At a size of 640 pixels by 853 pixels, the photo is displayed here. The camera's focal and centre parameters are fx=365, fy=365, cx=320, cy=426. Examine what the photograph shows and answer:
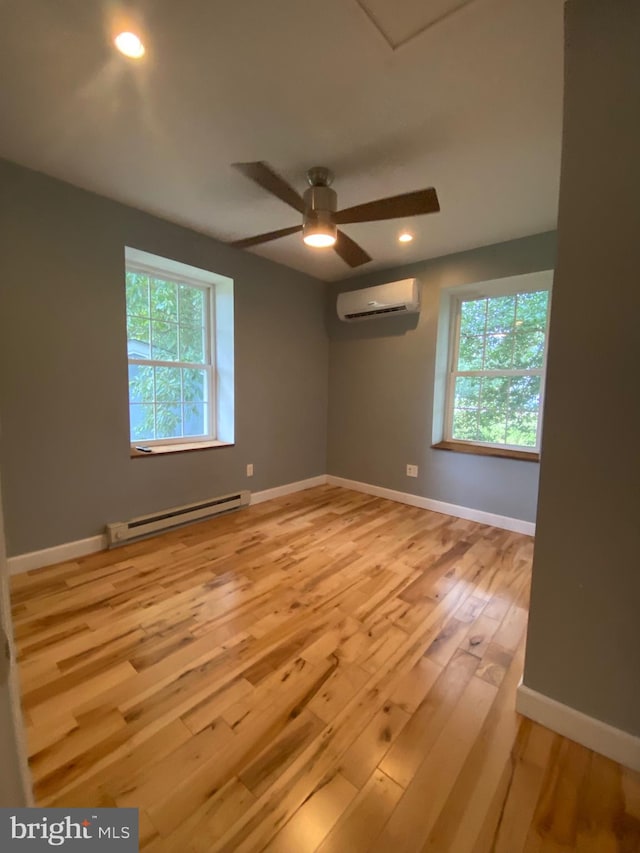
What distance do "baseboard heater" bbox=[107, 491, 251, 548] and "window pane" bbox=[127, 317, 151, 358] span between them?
1.29m

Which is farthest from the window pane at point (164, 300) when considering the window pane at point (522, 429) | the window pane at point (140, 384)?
the window pane at point (522, 429)

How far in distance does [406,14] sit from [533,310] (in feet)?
8.20

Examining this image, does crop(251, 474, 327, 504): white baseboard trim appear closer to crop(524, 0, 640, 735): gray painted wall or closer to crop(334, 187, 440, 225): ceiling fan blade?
crop(334, 187, 440, 225): ceiling fan blade

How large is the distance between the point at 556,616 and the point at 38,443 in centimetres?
287

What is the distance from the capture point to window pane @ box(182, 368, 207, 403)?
3318 mm

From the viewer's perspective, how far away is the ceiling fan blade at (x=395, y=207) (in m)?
1.70

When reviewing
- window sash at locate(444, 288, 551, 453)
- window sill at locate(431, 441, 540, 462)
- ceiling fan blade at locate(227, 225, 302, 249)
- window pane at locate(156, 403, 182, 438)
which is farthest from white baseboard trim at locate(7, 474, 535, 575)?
ceiling fan blade at locate(227, 225, 302, 249)

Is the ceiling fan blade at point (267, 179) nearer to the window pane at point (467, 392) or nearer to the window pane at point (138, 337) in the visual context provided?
the window pane at point (138, 337)

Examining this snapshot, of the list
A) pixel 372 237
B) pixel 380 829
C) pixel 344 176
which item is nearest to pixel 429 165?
pixel 344 176

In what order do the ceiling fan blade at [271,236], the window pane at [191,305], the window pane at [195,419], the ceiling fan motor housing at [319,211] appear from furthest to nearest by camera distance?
the window pane at [195,419], the window pane at [191,305], the ceiling fan blade at [271,236], the ceiling fan motor housing at [319,211]

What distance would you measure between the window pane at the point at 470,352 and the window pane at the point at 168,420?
2.72 meters

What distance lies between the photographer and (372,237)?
117 inches

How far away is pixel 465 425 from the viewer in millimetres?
3623

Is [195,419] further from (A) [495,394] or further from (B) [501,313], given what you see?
(B) [501,313]
